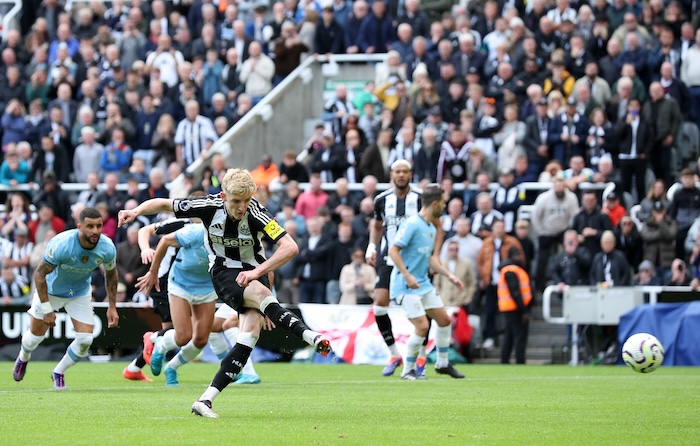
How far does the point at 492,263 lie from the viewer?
2298 cm

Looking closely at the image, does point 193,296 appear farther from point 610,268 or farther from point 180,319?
point 610,268

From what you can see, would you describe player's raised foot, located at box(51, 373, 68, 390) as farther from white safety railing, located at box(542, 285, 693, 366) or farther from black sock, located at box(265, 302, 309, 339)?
white safety railing, located at box(542, 285, 693, 366)

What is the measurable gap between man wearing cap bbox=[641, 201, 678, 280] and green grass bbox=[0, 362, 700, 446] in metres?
4.93

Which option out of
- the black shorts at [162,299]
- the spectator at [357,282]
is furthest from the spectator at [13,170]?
the black shorts at [162,299]

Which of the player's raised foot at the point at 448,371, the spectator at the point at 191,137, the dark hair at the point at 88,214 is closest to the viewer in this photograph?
the dark hair at the point at 88,214

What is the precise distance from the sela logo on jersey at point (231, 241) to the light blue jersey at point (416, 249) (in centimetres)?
545

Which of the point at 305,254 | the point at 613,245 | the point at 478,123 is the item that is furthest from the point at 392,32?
the point at 613,245

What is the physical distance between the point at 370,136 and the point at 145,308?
245 inches

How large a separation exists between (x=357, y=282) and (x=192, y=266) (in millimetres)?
9028

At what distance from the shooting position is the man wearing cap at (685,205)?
22.3 m

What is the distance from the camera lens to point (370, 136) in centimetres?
2631

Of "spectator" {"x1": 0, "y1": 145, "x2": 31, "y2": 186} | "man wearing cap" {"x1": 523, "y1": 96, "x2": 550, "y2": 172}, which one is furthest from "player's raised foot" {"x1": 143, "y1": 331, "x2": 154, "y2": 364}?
"spectator" {"x1": 0, "y1": 145, "x2": 31, "y2": 186}

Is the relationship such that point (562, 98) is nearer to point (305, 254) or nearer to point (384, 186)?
point (384, 186)

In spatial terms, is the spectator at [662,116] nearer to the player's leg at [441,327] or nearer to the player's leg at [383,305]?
the player's leg at [383,305]
